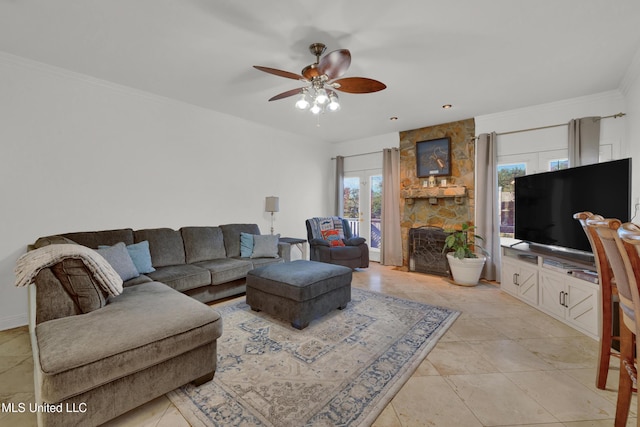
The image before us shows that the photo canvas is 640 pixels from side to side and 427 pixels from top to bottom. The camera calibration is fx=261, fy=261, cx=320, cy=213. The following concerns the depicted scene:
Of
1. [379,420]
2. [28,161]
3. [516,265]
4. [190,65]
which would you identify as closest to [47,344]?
[379,420]

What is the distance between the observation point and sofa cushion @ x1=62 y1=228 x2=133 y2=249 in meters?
2.68

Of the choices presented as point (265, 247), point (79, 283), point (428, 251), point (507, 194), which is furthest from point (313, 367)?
point (507, 194)

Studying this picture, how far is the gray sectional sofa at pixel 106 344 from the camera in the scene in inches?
47.0

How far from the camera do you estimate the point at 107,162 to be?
3.10 meters

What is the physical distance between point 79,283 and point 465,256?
4456mm

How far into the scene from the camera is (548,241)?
309 cm

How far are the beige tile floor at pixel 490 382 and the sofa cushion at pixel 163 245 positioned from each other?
121 centimetres

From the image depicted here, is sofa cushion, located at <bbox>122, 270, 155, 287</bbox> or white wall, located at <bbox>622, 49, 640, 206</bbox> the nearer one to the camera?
sofa cushion, located at <bbox>122, 270, 155, 287</bbox>

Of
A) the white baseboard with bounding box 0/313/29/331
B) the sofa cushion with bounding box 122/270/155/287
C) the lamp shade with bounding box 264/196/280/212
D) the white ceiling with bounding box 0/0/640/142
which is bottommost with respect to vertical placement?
the white baseboard with bounding box 0/313/29/331

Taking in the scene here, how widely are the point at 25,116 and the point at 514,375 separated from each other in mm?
4829

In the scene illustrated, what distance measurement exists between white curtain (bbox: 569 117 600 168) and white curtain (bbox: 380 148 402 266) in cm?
245

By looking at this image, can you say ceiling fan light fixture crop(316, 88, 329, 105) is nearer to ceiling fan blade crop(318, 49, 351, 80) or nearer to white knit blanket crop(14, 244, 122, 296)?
ceiling fan blade crop(318, 49, 351, 80)

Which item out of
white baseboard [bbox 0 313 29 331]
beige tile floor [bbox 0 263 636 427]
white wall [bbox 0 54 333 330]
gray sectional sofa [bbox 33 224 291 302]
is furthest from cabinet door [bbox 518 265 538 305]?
white baseboard [bbox 0 313 29 331]

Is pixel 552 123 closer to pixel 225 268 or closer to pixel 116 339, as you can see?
pixel 225 268
